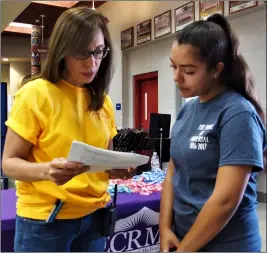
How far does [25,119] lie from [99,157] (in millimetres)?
232

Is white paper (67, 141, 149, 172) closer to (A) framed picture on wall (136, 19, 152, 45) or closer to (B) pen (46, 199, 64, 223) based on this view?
(B) pen (46, 199, 64, 223)

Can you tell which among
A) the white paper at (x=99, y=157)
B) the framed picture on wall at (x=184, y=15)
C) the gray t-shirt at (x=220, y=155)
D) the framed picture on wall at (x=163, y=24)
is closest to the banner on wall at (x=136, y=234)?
the gray t-shirt at (x=220, y=155)

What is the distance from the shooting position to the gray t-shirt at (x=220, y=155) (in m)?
0.77

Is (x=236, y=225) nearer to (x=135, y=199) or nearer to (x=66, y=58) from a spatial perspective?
(x=66, y=58)

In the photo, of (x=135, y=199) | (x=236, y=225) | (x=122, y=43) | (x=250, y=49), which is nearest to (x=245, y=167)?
(x=236, y=225)

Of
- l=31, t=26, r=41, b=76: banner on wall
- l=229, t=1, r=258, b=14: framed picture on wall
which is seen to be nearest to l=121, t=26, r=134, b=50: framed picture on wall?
l=229, t=1, r=258, b=14: framed picture on wall

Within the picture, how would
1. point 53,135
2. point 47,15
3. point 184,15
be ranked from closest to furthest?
point 53,135, point 47,15, point 184,15

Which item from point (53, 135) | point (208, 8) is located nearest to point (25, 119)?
point (53, 135)

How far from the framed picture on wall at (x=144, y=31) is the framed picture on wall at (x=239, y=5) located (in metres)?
1.16

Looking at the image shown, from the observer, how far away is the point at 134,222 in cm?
166

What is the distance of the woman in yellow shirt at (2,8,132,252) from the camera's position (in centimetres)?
83

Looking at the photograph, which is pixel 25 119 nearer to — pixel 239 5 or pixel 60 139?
pixel 60 139

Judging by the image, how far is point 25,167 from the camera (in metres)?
0.81

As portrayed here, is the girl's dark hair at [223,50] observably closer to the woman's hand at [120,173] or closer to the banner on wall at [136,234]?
the woman's hand at [120,173]
